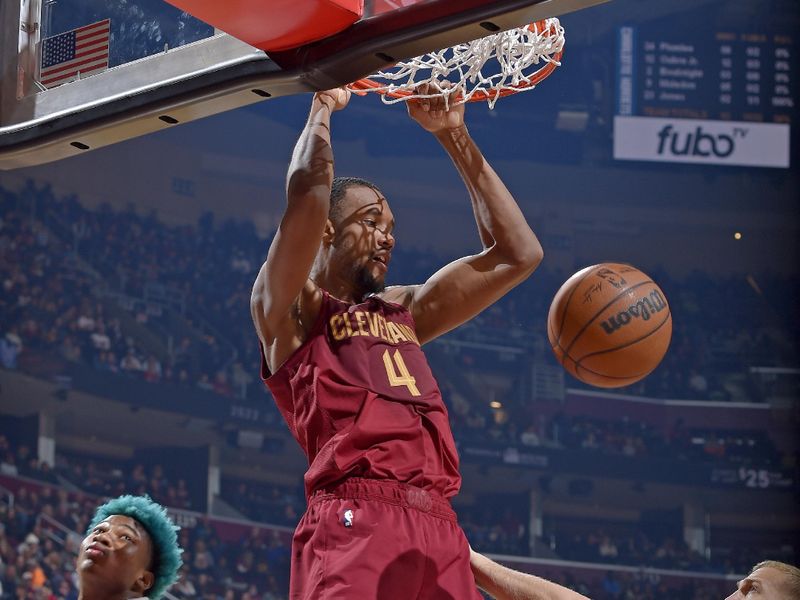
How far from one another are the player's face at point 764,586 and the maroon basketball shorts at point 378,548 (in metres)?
0.73

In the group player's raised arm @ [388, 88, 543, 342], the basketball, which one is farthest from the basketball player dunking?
the basketball

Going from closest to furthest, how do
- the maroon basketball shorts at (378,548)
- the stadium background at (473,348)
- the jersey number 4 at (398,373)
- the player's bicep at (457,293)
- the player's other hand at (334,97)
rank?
1. the maroon basketball shorts at (378,548)
2. the jersey number 4 at (398,373)
3. the player's other hand at (334,97)
4. the player's bicep at (457,293)
5. the stadium background at (473,348)

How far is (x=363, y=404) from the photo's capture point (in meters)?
2.61

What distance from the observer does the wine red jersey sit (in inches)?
101

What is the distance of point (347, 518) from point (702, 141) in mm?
13301

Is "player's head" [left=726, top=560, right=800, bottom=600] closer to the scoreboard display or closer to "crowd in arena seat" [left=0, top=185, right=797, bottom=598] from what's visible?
"crowd in arena seat" [left=0, top=185, right=797, bottom=598]

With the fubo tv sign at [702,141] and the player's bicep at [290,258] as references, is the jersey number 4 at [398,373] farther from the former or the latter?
the fubo tv sign at [702,141]

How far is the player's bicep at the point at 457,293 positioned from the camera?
3045 mm

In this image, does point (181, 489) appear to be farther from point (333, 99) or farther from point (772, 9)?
point (333, 99)

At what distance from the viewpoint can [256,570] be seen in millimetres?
13023

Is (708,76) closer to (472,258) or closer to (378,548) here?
(472,258)

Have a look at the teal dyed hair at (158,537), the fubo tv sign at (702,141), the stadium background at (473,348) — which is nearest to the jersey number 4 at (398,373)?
the teal dyed hair at (158,537)

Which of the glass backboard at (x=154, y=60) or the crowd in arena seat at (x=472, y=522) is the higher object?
the glass backboard at (x=154, y=60)

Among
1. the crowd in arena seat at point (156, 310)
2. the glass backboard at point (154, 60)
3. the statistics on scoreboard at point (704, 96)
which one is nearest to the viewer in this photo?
the glass backboard at point (154, 60)
